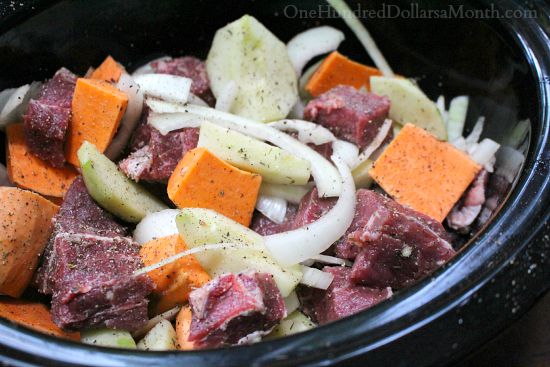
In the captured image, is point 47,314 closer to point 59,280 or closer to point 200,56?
point 59,280

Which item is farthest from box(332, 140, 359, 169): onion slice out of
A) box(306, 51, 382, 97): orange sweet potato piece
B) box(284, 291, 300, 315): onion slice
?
box(284, 291, 300, 315): onion slice

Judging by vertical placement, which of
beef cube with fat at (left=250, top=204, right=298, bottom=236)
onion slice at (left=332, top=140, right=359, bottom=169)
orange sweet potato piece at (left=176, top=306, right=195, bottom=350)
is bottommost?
orange sweet potato piece at (left=176, top=306, right=195, bottom=350)

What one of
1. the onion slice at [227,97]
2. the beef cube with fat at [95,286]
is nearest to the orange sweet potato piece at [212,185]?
the beef cube with fat at [95,286]

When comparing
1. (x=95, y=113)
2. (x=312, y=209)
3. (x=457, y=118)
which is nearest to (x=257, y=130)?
(x=312, y=209)

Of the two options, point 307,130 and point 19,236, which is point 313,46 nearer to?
point 307,130

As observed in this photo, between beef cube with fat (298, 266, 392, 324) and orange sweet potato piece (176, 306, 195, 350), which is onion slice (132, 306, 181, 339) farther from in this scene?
beef cube with fat (298, 266, 392, 324)

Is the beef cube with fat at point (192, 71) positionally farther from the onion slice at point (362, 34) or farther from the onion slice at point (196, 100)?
the onion slice at point (362, 34)
